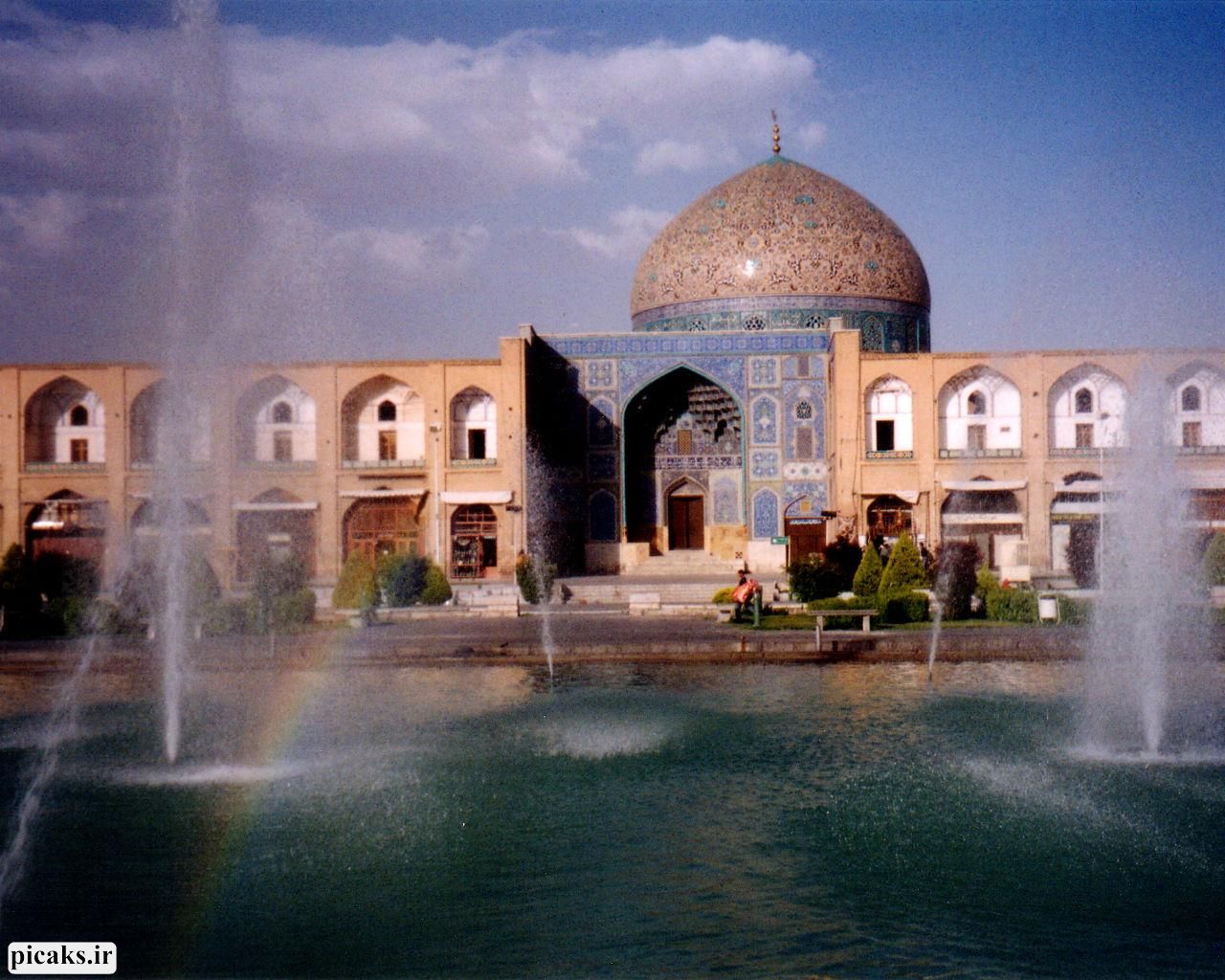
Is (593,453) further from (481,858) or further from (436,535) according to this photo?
(481,858)

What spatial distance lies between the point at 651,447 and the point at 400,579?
9.61 m

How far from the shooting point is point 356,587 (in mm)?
15516

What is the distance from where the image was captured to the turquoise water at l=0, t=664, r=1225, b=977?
490 centimetres

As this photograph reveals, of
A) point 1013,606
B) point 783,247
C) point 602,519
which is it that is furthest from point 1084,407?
point 1013,606

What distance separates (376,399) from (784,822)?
715 inches

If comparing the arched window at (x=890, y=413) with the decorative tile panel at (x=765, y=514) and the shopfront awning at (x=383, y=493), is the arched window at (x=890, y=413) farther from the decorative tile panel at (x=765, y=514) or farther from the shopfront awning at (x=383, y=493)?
the shopfront awning at (x=383, y=493)

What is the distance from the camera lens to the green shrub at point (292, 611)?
14203mm

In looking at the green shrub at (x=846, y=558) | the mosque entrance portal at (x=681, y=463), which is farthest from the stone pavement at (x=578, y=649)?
the mosque entrance portal at (x=681, y=463)

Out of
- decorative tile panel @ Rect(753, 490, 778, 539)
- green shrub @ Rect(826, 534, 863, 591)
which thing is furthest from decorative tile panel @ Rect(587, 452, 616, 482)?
green shrub @ Rect(826, 534, 863, 591)

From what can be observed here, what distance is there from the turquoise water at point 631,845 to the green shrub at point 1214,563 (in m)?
8.14

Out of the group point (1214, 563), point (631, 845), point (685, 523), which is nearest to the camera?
point (631, 845)

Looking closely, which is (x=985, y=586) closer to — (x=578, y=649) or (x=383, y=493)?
(x=578, y=649)

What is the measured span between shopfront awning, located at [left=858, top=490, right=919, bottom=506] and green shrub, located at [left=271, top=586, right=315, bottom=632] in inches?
443

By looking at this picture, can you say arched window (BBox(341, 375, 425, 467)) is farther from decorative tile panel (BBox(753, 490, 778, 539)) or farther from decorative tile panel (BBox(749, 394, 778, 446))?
decorative tile panel (BBox(753, 490, 778, 539))
